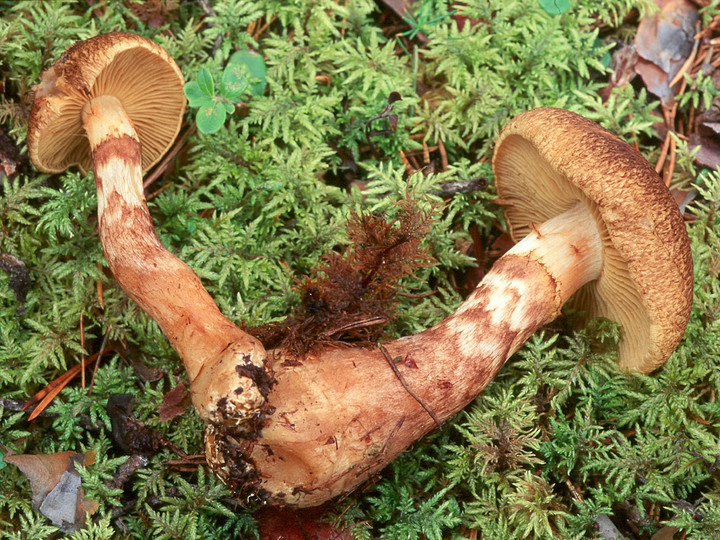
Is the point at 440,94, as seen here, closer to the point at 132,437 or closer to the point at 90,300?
the point at 90,300

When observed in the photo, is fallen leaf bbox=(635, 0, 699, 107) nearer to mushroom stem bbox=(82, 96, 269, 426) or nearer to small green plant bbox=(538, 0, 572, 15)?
small green plant bbox=(538, 0, 572, 15)

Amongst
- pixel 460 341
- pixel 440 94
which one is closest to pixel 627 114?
pixel 440 94

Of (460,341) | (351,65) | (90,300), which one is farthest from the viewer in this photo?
(351,65)

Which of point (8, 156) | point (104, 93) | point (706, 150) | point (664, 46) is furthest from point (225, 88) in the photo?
point (706, 150)

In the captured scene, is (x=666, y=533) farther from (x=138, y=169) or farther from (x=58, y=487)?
(x=138, y=169)

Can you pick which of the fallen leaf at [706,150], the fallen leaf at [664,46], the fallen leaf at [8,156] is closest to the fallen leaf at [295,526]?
the fallen leaf at [8,156]

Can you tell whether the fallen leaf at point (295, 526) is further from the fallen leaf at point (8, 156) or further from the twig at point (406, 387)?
the fallen leaf at point (8, 156)
